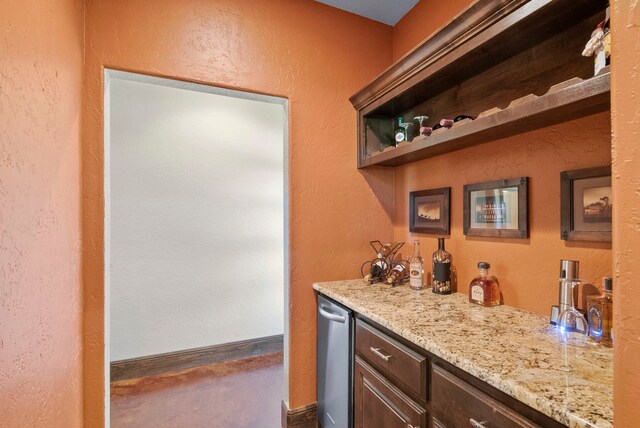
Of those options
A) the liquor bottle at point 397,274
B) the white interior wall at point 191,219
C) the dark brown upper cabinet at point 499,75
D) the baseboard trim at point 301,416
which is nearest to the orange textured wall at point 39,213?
the baseboard trim at point 301,416

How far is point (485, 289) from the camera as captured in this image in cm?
136

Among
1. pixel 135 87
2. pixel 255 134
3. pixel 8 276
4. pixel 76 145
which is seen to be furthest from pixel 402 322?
pixel 135 87

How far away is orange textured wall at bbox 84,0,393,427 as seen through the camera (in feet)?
4.72

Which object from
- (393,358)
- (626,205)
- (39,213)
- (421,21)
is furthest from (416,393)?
(421,21)

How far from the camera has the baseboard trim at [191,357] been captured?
7.86ft

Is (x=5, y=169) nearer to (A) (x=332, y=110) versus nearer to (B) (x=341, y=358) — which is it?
(B) (x=341, y=358)

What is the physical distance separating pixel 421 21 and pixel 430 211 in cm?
120

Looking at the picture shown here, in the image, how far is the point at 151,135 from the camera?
2443 millimetres

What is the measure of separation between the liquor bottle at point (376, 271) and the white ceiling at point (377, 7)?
1.67 metres

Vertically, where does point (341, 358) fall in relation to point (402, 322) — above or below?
below

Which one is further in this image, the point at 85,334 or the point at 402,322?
the point at 85,334

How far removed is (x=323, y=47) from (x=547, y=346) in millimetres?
1937

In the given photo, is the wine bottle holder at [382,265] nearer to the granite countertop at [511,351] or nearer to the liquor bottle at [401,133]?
the granite countertop at [511,351]

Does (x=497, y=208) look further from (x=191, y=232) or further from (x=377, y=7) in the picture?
(x=191, y=232)
